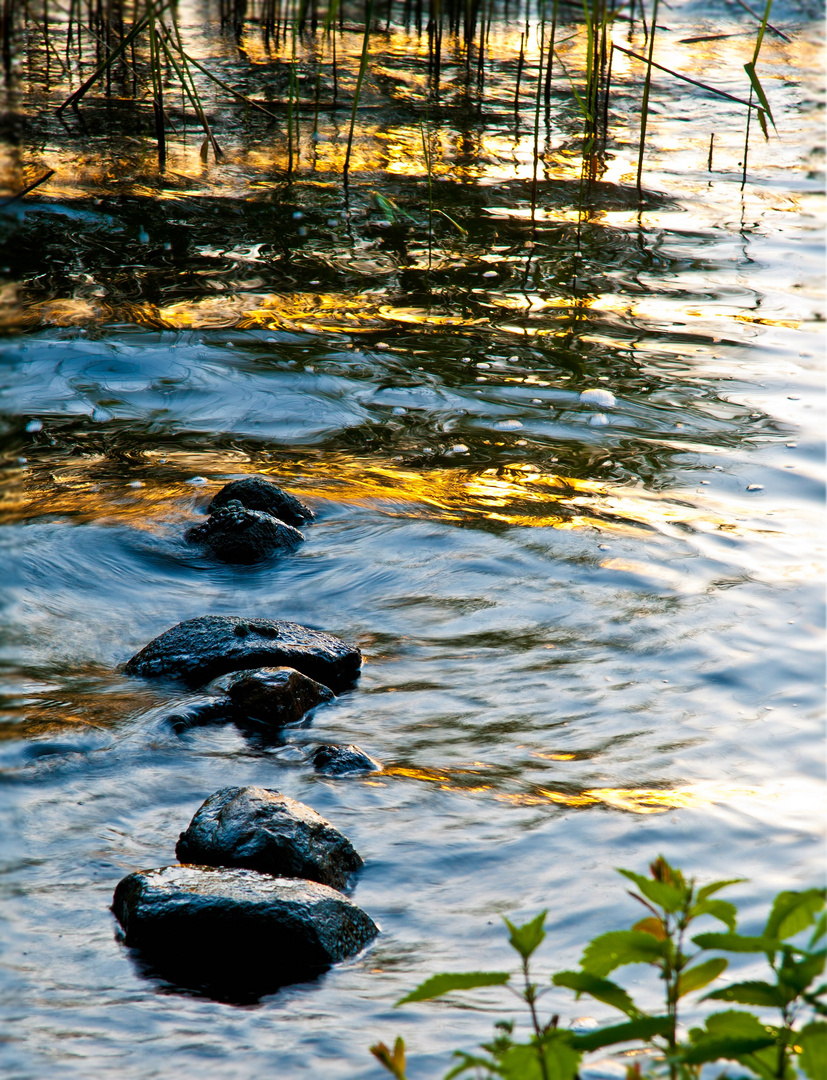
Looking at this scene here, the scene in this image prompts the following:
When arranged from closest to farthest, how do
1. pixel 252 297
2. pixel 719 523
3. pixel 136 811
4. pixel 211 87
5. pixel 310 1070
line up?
pixel 310 1070
pixel 136 811
pixel 719 523
pixel 252 297
pixel 211 87

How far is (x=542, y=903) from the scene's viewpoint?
261cm

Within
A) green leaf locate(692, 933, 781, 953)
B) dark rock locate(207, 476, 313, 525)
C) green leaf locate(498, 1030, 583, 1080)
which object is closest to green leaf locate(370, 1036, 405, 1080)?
green leaf locate(498, 1030, 583, 1080)

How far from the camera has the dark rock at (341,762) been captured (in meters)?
3.13

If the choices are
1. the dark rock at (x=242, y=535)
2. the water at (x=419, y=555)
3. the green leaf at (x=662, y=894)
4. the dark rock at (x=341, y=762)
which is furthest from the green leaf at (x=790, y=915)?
the dark rock at (x=242, y=535)

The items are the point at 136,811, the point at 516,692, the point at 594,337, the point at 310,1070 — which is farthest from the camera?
the point at 594,337

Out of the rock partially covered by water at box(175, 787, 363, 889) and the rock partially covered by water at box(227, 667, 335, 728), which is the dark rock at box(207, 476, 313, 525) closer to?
the rock partially covered by water at box(227, 667, 335, 728)

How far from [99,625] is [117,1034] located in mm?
2137

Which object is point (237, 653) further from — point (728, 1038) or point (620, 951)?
point (728, 1038)

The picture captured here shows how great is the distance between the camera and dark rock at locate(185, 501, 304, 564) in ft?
14.6

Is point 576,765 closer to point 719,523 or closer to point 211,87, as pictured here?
point 719,523

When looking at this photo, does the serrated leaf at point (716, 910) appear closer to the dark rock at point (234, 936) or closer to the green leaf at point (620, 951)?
the green leaf at point (620, 951)

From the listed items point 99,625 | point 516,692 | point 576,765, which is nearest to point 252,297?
point 99,625

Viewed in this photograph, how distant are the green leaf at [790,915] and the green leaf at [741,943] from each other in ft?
0.06

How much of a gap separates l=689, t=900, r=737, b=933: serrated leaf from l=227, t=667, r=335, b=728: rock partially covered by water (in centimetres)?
229
